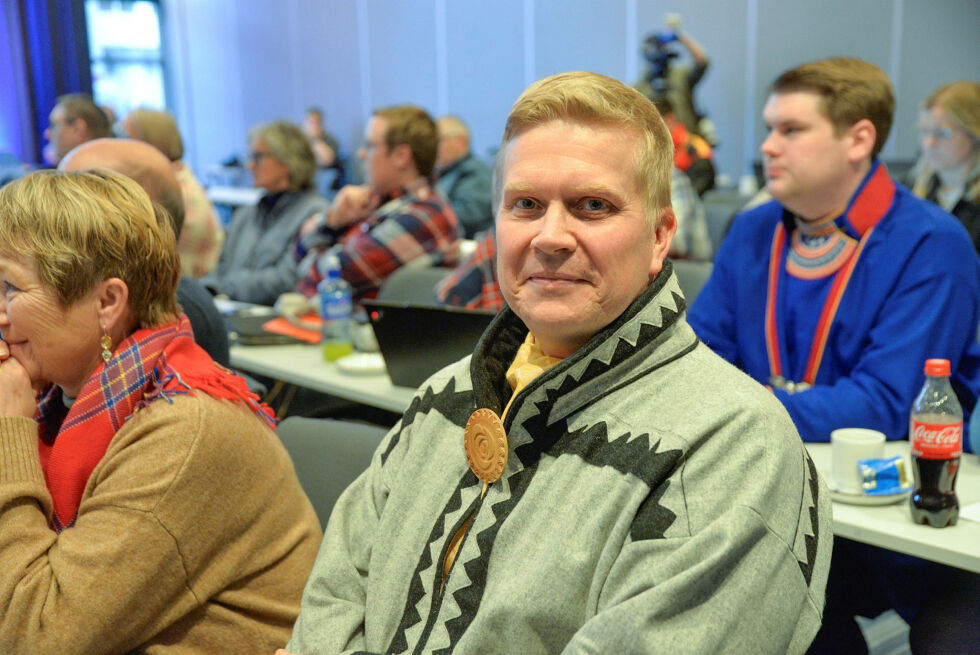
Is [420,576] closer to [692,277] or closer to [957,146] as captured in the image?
[692,277]

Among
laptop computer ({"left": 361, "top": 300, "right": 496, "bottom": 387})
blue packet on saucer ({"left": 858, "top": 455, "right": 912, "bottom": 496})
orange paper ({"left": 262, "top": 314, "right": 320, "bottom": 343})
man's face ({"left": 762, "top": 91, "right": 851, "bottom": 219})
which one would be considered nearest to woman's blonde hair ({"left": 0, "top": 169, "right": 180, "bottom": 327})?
laptop computer ({"left": 361, "top": 300, "right": 496, "bottom": 387})

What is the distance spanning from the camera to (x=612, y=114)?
3.95 feet

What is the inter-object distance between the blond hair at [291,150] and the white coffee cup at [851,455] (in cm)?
359

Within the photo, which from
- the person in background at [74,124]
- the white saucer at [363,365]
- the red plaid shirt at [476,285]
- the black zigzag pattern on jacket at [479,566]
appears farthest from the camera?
the person in background at [74,124]

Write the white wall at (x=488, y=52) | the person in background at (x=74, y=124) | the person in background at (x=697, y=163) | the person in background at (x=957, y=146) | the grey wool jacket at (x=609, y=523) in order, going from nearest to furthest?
the grey wool jacket at (x=609, y=523)
the person in background at (x=957, y=146)
the person in background at (x=74, y=124)
the person in background at (x=697, y=163)
the white wall at (x=488, y=52)

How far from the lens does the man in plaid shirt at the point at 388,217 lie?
387 centimetres

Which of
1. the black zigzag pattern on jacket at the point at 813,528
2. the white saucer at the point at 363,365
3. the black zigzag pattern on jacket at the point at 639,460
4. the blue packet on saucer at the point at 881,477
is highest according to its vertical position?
the black zigzag pattern on jacket at the point at 639,460

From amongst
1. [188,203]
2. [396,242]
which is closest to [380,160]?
[396,242]

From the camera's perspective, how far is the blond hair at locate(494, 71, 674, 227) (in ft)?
3.96

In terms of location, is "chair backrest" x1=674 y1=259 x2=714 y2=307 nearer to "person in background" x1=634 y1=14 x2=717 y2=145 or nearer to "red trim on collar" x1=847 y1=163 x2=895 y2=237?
"red trim on collar" x1=847 y1=163 x2=895 y2=237

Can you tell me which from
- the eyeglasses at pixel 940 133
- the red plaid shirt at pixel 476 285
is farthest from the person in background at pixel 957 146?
the red plaid shirt at pixel 476 285

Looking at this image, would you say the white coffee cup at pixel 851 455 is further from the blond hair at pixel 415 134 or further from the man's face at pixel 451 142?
the man's face at pixel 451 142

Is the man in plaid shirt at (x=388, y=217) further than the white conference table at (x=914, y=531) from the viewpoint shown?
Yes

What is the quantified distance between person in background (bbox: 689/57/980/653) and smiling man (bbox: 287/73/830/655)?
0.91 metres
